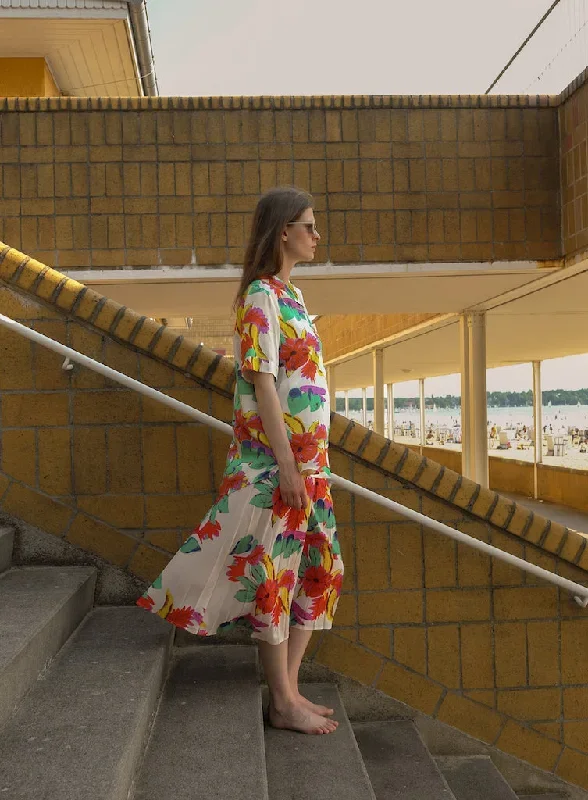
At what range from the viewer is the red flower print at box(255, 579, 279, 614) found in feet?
6.83

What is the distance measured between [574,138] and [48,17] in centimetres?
517

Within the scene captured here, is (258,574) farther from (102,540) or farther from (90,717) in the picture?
(102,540)

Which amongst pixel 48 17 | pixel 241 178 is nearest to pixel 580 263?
pixel 241 178

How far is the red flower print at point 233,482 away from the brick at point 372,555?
65 cm

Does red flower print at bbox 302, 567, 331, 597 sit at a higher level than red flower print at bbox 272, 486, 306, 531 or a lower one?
lower

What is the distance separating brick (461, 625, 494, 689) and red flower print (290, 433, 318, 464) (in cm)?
99

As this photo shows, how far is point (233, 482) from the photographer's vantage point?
214cm

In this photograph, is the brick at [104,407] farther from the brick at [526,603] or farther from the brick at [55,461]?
the brick at [526,603]

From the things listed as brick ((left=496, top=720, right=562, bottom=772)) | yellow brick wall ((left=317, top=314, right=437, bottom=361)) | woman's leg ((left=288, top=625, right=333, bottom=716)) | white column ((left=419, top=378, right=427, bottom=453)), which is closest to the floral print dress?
woman's leg ((left=288, top=625, right=333, bottom=716))

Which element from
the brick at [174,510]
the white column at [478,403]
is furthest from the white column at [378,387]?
the brick at [174,510]

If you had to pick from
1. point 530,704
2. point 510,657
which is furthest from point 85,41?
point 530,704

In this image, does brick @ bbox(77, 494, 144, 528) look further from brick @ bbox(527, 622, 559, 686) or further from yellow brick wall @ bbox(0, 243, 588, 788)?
brick @ bbox(527, 622, 559, 686)

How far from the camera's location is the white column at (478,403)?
7566mm

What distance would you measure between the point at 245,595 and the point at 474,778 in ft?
3.56
